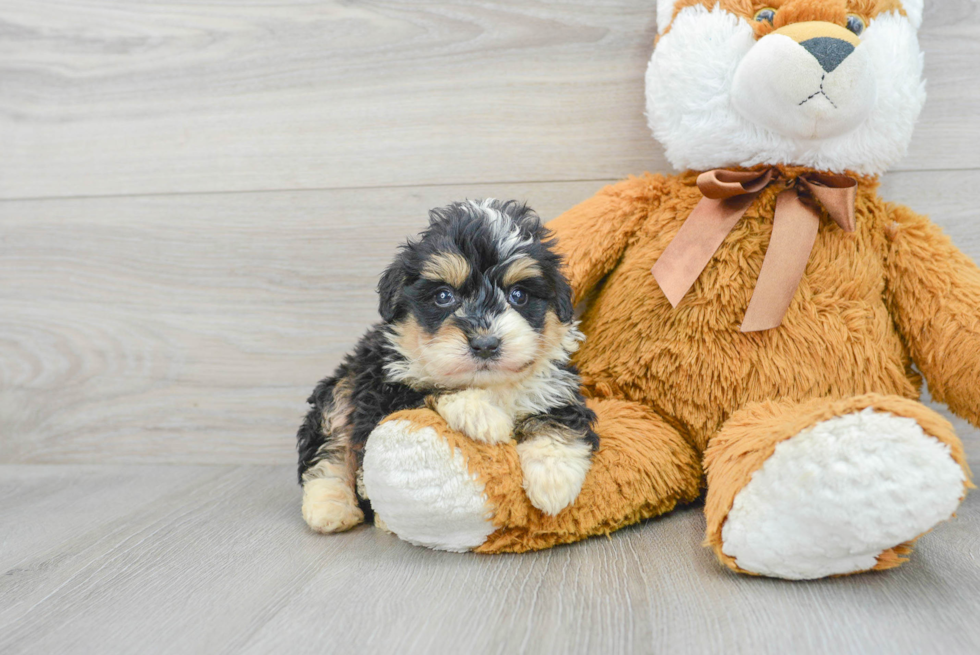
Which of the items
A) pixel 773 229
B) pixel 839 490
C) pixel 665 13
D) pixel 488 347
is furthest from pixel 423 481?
pixel 665 13

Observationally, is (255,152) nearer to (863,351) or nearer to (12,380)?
(12,380)

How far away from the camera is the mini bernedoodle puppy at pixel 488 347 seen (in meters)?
1.06

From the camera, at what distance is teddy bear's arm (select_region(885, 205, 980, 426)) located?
1.23 metres

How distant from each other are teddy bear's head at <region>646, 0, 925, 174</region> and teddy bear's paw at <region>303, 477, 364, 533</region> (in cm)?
92

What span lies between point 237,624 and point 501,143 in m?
1.15

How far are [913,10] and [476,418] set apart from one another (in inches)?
Result: 44.0

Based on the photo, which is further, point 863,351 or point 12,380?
point 12,380

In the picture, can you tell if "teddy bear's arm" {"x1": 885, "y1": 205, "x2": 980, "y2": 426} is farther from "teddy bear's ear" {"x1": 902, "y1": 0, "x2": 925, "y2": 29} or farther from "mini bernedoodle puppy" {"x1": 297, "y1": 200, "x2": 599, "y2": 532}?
"mini bernedoodle puppy" {"x1": 297, "y1": 200, "x2": 599, "y2": 532}

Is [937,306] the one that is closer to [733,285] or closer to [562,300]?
[733,285]

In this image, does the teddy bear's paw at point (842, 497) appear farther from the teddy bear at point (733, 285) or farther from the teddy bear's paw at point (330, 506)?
the teddy bear's paw at point (330, 506)

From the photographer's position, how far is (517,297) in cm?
112

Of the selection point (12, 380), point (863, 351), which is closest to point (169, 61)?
point (12, 380)

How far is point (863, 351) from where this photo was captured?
1241mm

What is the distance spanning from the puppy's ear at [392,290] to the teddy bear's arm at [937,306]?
3.00ft
